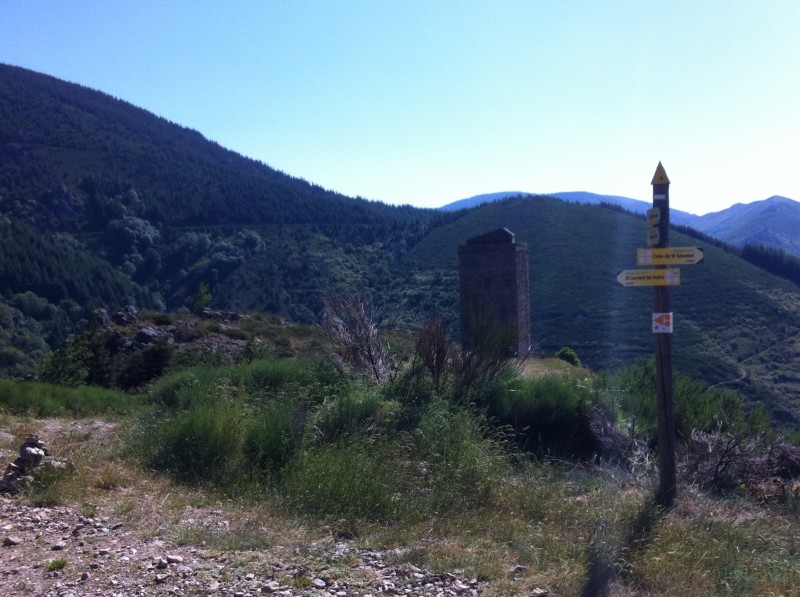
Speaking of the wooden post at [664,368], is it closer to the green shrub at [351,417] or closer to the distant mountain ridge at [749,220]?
the green shrub at [351,417]

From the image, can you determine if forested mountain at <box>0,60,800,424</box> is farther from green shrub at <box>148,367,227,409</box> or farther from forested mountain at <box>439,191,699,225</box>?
forested mountain at <box>439,191,699,225</box>

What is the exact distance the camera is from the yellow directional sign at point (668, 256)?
5.84m

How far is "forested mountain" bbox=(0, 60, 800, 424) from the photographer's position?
35.8 meters

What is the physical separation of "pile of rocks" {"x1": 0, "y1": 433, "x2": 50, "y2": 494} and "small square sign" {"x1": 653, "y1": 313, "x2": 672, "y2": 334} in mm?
5242

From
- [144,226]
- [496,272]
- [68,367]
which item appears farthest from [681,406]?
[144,226]

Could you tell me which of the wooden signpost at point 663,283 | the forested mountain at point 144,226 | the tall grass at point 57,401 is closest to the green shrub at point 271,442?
the wooden signpost at point 663,283

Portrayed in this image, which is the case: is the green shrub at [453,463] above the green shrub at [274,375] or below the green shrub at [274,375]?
below

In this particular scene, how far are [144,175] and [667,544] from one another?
241ft

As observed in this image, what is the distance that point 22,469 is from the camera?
595 cm

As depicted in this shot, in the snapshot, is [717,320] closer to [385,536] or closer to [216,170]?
[385,536]

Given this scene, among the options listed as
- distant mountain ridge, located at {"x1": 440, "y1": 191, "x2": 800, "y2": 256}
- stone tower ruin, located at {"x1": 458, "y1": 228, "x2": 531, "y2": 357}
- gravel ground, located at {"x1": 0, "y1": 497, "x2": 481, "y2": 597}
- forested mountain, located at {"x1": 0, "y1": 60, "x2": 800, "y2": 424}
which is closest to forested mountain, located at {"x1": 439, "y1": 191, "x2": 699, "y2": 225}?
distant mountain ridge, located at {"x1": 440, "y1": 191, "x2": 800, "y2": 256}

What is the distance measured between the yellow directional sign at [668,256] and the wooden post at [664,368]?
0.48 feet

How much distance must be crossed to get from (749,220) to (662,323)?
11957 centimetres

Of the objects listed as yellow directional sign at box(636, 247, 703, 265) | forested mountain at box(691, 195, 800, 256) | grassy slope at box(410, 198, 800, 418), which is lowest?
grassy slope at box(410, 198, 800, 418)
